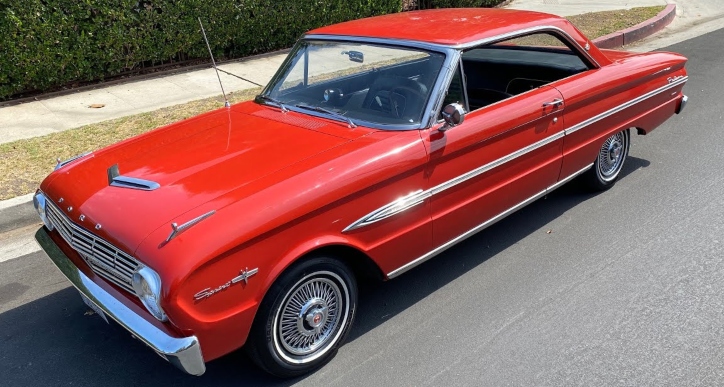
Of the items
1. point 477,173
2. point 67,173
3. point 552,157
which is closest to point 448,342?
point 477,173

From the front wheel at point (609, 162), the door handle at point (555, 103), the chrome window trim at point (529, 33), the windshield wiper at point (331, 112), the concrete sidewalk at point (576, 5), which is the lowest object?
the front wheel at point (609, 162)

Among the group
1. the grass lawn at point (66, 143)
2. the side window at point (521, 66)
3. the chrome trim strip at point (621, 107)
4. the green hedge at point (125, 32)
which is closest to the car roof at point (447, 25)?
the side window at point (521, 66)

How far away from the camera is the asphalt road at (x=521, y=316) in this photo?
327cm

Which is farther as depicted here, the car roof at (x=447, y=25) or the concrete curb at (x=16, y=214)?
the concrete curb at (x=16, y=214)

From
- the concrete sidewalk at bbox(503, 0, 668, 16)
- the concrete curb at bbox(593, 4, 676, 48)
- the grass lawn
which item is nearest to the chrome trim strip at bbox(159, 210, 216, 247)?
the grass lawn

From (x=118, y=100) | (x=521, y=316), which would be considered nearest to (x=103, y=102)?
(x=118, y=100)

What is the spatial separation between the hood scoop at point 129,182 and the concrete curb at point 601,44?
219cm

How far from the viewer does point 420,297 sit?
3.96m

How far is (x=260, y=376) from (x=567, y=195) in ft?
10.4

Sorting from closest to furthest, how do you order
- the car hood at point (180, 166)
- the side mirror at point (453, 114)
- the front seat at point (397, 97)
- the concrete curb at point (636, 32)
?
the car hood at point (180, 166) < the side mirror at point (453, 114) < the front seat at point (397, 97) < the concrete curb at point (636, 32)

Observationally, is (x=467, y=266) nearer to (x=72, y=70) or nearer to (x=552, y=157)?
(x=552, y=157)

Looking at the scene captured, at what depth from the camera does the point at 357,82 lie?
13.7ft

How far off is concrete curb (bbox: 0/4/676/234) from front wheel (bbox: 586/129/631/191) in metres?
4.62

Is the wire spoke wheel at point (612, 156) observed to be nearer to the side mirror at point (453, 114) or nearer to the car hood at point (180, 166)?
the side mirror at point (453, 114)
